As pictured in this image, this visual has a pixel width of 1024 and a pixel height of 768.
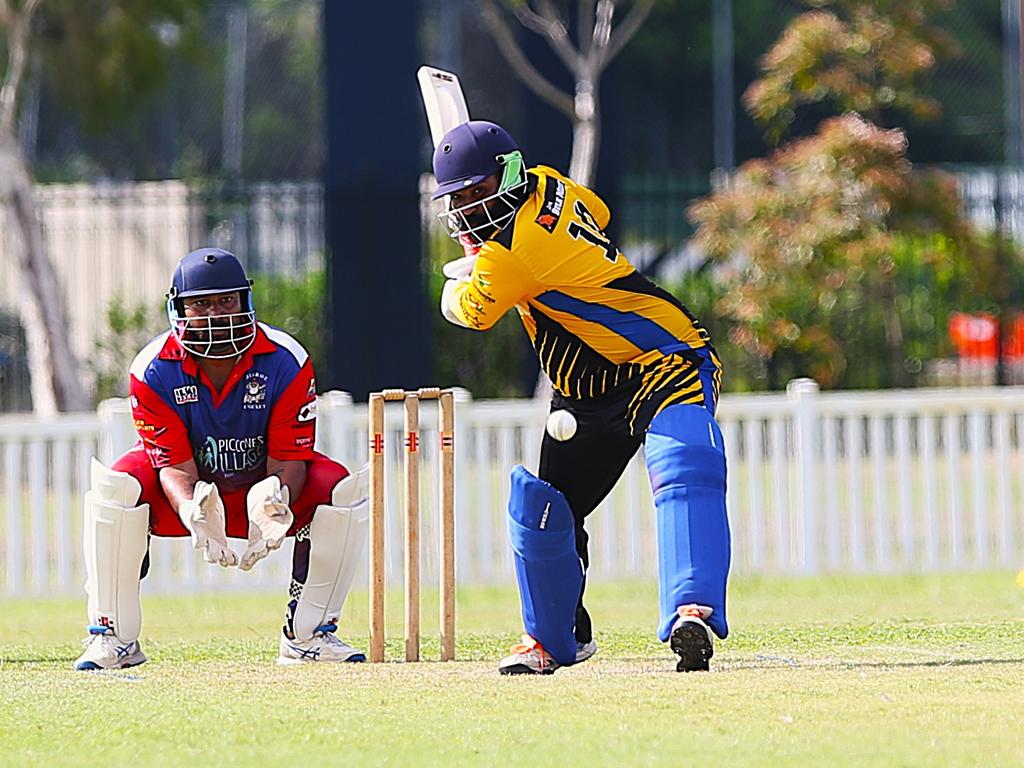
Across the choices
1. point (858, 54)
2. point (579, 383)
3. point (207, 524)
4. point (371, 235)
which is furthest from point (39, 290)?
point (579, 383)

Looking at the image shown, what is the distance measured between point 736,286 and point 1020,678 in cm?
1130

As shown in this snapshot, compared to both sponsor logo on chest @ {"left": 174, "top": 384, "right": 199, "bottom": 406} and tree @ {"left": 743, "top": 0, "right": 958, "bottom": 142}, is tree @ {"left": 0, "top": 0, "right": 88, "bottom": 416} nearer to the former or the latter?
tree @ {"left": 743, "top": 0, "right": 958, "bottom": 142}

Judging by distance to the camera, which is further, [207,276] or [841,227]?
[841,227]

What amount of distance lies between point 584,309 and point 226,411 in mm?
1286

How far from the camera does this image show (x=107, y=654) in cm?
693

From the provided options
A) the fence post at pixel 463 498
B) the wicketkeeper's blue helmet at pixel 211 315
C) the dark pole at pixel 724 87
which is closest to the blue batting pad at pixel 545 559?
the wicketkeeper's blue helmet at pixel 211 315

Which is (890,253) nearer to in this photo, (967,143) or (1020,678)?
(1020,678)

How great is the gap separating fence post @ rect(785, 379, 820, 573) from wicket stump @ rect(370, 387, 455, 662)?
3906 mm

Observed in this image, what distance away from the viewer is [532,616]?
6.62m

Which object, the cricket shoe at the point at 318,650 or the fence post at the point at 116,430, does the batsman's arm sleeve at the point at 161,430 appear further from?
the fence post at the point at 116,430

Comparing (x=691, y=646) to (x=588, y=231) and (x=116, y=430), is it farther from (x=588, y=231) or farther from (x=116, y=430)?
(x=116, y=430)

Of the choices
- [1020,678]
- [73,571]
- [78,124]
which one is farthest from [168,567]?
[78,124]

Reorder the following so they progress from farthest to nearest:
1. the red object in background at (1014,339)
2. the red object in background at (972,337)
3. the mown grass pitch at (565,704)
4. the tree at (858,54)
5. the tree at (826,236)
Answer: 1. the red object in background at (972,337)
2. the red object in background at (1014,339)
3. the tree at (858,54)
4. the tree at (826,236)
5. the mown grass pitch at (565,704)

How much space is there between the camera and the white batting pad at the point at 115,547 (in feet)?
22.5
